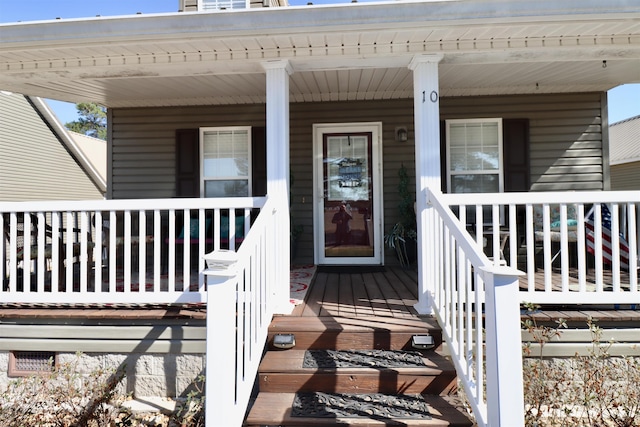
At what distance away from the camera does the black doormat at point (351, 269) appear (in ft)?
17.4

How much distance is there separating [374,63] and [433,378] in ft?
8.80

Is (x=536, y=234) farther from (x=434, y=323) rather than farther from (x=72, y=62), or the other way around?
(x=72, y=62)

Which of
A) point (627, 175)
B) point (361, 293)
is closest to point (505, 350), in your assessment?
point (361, 293)

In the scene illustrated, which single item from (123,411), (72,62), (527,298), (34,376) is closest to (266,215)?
(123,411)

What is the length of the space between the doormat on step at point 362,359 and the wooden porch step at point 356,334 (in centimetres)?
4

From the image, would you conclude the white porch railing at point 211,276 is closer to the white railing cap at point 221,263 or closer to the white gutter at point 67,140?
the white railing cap at point 221,263

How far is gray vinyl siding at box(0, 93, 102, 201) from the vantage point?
11797mm

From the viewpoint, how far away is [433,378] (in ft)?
8.59

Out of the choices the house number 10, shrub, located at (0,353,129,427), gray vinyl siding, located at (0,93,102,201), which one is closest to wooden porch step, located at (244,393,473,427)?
shrub, located at (0,353,129,427)

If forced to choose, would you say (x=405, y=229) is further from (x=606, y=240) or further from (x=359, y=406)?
(x=359, y=406)

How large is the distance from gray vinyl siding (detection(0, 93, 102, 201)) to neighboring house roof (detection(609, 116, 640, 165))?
1913 cm

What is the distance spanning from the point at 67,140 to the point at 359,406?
15522mm

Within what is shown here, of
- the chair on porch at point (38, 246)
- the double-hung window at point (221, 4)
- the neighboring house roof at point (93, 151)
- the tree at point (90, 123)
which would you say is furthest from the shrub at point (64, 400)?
the tree at point (90, 123)

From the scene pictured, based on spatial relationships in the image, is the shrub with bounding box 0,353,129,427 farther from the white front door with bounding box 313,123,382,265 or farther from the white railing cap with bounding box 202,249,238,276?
the white front door with bounding box 313,123,382,265
